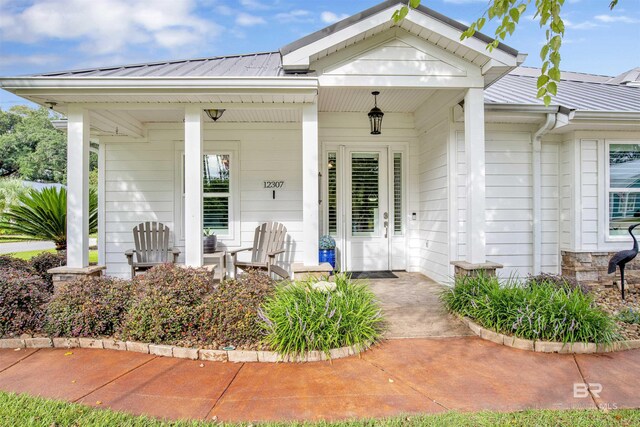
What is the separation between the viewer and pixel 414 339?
10.8 feet

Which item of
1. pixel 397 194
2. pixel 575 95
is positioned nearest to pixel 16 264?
pixel 397 194

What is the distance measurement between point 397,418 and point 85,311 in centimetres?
286

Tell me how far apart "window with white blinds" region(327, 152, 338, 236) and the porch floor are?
4.11 feet

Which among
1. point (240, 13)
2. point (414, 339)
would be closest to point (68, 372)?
point (414, 339)

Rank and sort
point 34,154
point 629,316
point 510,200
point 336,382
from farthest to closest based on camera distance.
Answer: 1. point 34,154
2. point 510,200
3. point 629,316
4. point 336,382

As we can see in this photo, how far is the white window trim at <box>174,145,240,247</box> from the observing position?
583 centimetres

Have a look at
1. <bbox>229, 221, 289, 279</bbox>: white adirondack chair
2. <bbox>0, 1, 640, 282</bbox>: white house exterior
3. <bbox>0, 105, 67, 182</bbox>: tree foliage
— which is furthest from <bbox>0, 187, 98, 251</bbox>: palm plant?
<bbox>0, 105, 67, 182</bbox>: tree foliage

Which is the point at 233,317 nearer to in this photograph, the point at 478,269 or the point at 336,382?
the point at 336,382

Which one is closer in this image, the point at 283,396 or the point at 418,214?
the point at 283,396

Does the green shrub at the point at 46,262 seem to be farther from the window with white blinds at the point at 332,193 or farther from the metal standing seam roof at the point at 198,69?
the window with white blinds at the point at 332,193

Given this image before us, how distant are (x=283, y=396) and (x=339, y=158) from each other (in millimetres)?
4404

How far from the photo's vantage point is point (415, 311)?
3963 millimetres

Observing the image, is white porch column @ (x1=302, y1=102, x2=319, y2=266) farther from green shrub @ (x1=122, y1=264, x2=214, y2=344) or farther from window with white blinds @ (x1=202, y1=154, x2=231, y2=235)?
window with white blinds @ (x1=202, y1=154, x2=231, y2=235)

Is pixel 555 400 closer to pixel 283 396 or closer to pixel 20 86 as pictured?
pixel 283 396
